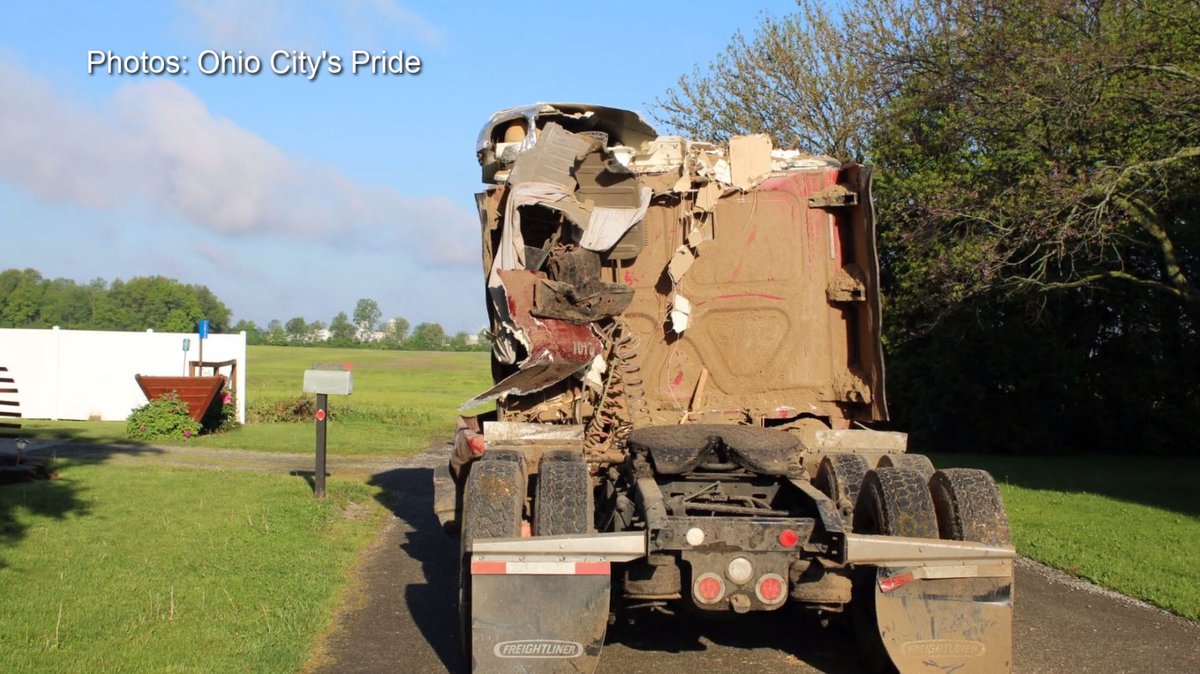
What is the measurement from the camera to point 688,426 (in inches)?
283

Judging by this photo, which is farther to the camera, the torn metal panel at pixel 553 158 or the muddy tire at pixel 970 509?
the torn metal panel at pixel 553 158

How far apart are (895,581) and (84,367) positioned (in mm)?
28236

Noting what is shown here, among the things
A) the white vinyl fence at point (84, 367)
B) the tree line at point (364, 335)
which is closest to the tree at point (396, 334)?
the tree line at point (364, 335)

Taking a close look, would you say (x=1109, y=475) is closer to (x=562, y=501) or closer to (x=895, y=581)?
(x=895, y=581)

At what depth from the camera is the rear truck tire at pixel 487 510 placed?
6.39 meters

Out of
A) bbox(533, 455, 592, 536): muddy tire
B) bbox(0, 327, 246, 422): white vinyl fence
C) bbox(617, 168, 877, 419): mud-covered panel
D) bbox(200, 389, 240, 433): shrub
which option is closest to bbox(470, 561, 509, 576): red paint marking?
bbox(533, 455, 592, 536): muddy tire

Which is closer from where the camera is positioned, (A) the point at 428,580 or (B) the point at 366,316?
(A) the point at 428,580

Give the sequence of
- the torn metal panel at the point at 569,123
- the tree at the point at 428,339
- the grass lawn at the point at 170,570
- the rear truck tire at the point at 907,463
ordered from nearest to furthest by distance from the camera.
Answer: the grass lawn at the point at 170,570 < the rear truck tire at the point at 907,463 < the torn metal panel at the point at 569,123 < the tree at the point at 428,339

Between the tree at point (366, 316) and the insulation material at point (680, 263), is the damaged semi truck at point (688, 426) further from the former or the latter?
the tree at point (366, 316)

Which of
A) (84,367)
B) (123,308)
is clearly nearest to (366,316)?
(123,308)

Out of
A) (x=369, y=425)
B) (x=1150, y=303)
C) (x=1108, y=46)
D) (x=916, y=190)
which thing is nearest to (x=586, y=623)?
(x=1108, y=46)

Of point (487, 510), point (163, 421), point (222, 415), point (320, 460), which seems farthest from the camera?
point (222, 415)

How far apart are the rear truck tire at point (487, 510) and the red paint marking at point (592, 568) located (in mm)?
638

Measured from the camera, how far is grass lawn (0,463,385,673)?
7.05 meters
